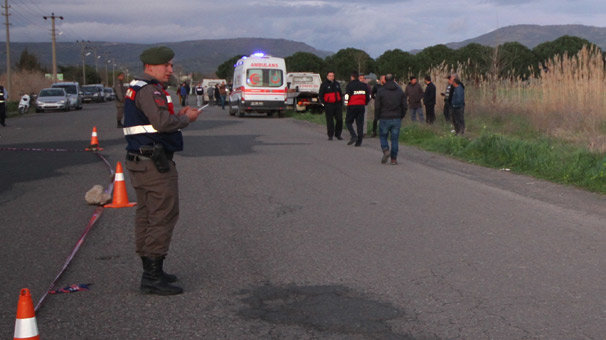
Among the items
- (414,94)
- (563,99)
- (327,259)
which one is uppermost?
(414,94)

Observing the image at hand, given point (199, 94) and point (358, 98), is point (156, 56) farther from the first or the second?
point (199, 94)

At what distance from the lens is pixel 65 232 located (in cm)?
794

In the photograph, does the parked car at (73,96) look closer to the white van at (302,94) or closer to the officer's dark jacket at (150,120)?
the white van at (302,94)

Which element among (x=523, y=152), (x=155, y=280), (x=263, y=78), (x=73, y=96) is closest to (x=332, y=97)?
(x=523, y=152)

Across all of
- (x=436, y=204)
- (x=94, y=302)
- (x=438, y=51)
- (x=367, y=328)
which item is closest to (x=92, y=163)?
(x=436, y=204)

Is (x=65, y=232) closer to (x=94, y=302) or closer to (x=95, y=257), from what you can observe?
(x=95, y=257)

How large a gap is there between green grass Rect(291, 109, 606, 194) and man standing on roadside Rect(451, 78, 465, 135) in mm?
348

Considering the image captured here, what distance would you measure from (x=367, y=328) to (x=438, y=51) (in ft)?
278

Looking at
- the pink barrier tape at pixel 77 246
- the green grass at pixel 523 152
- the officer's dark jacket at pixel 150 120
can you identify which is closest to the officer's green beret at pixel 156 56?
the officer's dark jacket at pixel 150 120

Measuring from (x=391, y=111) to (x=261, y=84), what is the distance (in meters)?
19.5

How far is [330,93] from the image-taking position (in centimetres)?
2053

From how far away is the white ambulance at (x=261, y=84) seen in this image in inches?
1310

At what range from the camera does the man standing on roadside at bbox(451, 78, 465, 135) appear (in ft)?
66.5

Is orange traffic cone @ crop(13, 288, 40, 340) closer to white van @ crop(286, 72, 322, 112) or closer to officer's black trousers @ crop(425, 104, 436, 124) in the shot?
officer's black trousers @ crop(425, 104, 436, 124)
